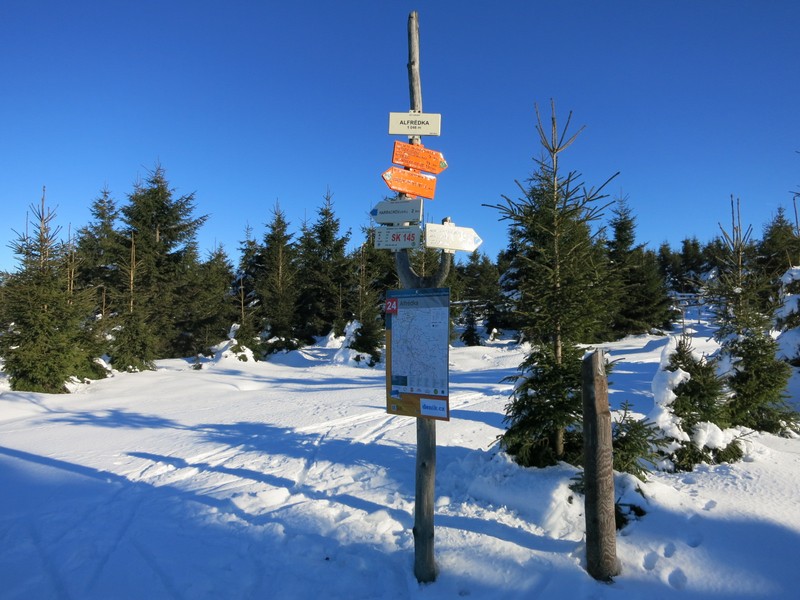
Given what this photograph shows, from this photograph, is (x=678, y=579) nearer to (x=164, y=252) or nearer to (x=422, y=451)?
(x=422, y=451)

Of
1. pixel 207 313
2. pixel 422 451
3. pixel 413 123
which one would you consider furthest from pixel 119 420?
pixel 207 313

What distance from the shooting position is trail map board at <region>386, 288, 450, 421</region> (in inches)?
137

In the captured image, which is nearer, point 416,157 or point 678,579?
point 678,579

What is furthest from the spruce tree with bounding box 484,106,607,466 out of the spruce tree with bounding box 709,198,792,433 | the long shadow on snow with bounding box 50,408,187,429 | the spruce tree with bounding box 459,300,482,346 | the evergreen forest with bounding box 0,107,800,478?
the spruce tree with bounding box 459,300,482,346

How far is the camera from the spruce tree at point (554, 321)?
16.3ft

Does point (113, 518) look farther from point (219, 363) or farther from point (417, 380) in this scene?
point (219, 363)

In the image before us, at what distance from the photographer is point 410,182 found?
3664 mm

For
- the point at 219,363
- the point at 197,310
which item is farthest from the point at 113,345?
the point at 197,310

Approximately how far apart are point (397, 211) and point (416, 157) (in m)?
0.55

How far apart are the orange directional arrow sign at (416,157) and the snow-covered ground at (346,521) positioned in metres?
3.62

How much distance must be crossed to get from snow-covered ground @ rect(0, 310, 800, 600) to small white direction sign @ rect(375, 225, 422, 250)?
9.54 ft

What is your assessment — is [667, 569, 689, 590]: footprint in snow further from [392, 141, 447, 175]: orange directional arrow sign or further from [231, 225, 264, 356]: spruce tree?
[231, 225, 264, 356]: spruce tree

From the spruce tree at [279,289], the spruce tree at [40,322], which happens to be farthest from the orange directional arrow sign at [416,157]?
the spruce tree at [279,289]

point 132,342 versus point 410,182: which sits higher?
point 410,182
